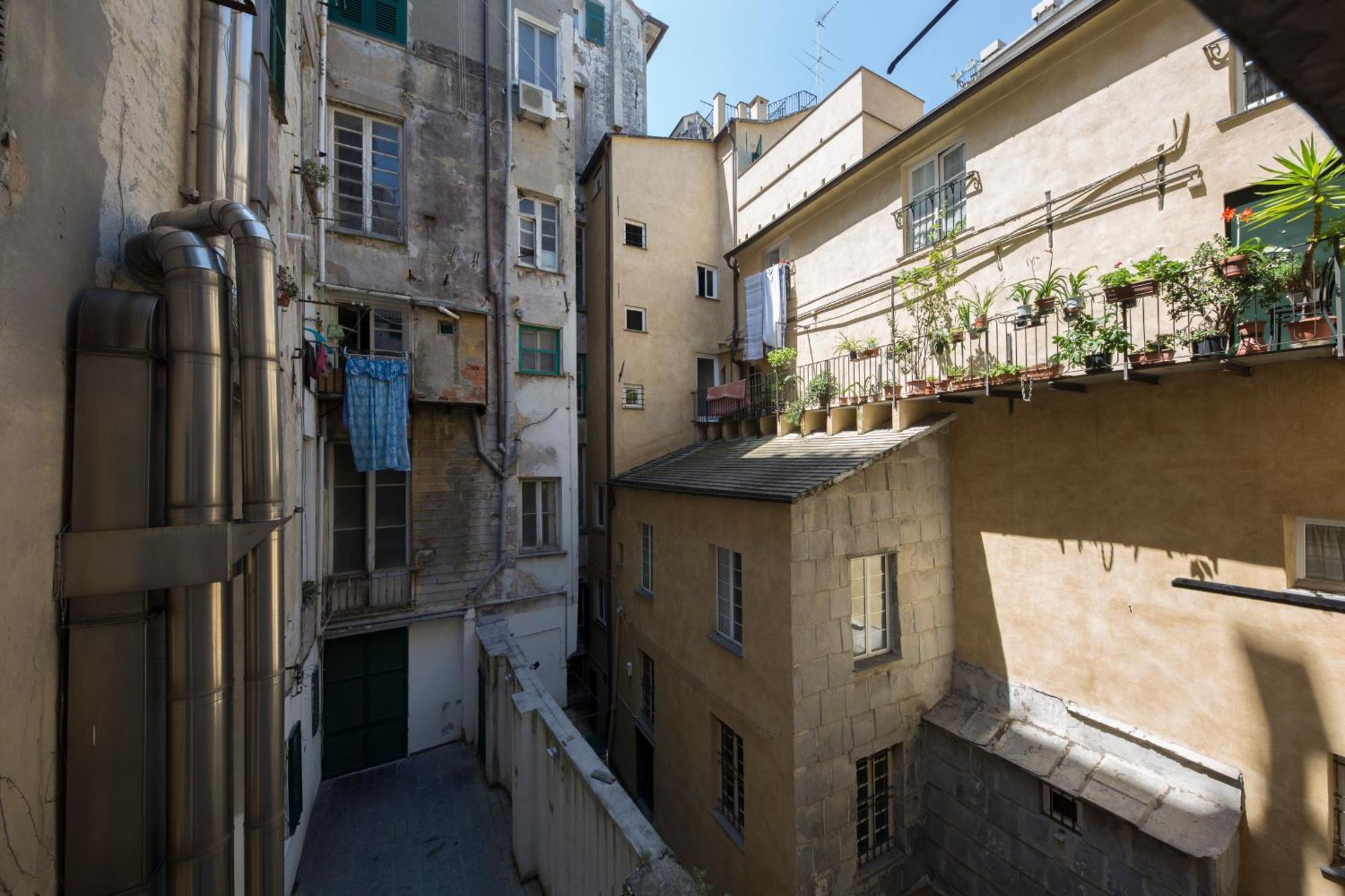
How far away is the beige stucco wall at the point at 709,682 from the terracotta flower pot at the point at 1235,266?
196 inches

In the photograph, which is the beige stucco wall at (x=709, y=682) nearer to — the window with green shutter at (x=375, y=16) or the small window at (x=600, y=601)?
the small window at (x=600, y=601)

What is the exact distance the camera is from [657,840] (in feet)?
15.9

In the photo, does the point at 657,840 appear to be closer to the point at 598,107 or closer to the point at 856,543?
the point at 856,543

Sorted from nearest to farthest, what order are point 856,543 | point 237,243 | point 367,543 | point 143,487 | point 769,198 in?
point 143,487
point 237,243
point 856,543
point 367,543
point 769,198

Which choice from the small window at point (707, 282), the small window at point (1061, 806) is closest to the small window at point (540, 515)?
the small window at point (707, 282)

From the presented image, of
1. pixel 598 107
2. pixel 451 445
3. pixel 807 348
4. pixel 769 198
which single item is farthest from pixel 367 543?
pixel 598 107

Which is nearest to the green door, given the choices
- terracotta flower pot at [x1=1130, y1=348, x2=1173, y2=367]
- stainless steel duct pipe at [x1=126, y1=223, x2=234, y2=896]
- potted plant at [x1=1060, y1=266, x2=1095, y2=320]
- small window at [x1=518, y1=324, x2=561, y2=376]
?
small window at [x1=518, y1=324, x2=561, y2=376]

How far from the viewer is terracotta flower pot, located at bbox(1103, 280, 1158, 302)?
5746mm

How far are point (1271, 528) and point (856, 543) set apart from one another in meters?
4.13

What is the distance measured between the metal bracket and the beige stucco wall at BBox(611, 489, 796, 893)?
5776 mm

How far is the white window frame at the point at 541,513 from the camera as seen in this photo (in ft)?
39.6

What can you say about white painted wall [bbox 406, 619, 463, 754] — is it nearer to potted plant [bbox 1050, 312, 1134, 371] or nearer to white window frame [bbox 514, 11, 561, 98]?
potted plant [bbox 1050, 312, 1134, 371]

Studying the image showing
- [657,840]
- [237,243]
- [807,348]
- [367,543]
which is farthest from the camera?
[807,348]

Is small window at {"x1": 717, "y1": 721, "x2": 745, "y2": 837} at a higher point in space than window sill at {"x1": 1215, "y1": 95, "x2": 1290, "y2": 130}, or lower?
lower
